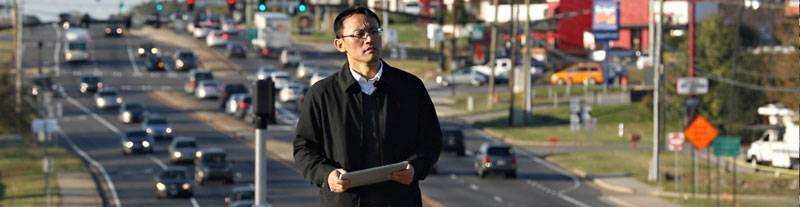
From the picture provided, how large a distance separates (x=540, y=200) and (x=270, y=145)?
2583cm

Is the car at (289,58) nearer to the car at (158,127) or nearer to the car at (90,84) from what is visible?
the car at (90,84)

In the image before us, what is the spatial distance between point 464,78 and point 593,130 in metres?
24.7

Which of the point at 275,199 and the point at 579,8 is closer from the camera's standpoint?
the point at 275,199

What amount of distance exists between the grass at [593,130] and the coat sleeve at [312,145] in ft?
214

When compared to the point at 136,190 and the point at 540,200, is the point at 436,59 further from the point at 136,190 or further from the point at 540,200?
the point at 540,200

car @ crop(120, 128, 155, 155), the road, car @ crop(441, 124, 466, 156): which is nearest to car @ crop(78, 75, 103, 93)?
the road

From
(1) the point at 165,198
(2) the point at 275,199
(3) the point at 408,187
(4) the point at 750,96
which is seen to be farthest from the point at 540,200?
(3) the point at 408,187

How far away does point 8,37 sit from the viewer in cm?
15262

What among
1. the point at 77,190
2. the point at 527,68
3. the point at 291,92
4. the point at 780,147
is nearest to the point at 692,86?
the point at 780,147

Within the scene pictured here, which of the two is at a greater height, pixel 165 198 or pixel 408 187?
pixel 408 187

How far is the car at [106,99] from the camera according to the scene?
8844cm

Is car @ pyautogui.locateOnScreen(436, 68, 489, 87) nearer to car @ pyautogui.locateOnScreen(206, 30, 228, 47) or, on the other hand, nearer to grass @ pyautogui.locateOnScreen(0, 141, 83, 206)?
grass @ pyautogui.locateOnScreen(0, 141, 83, 206)

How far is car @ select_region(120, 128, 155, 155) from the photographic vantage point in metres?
68.4

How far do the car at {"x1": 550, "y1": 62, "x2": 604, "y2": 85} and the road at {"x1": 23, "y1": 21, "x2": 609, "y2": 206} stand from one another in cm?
2053
